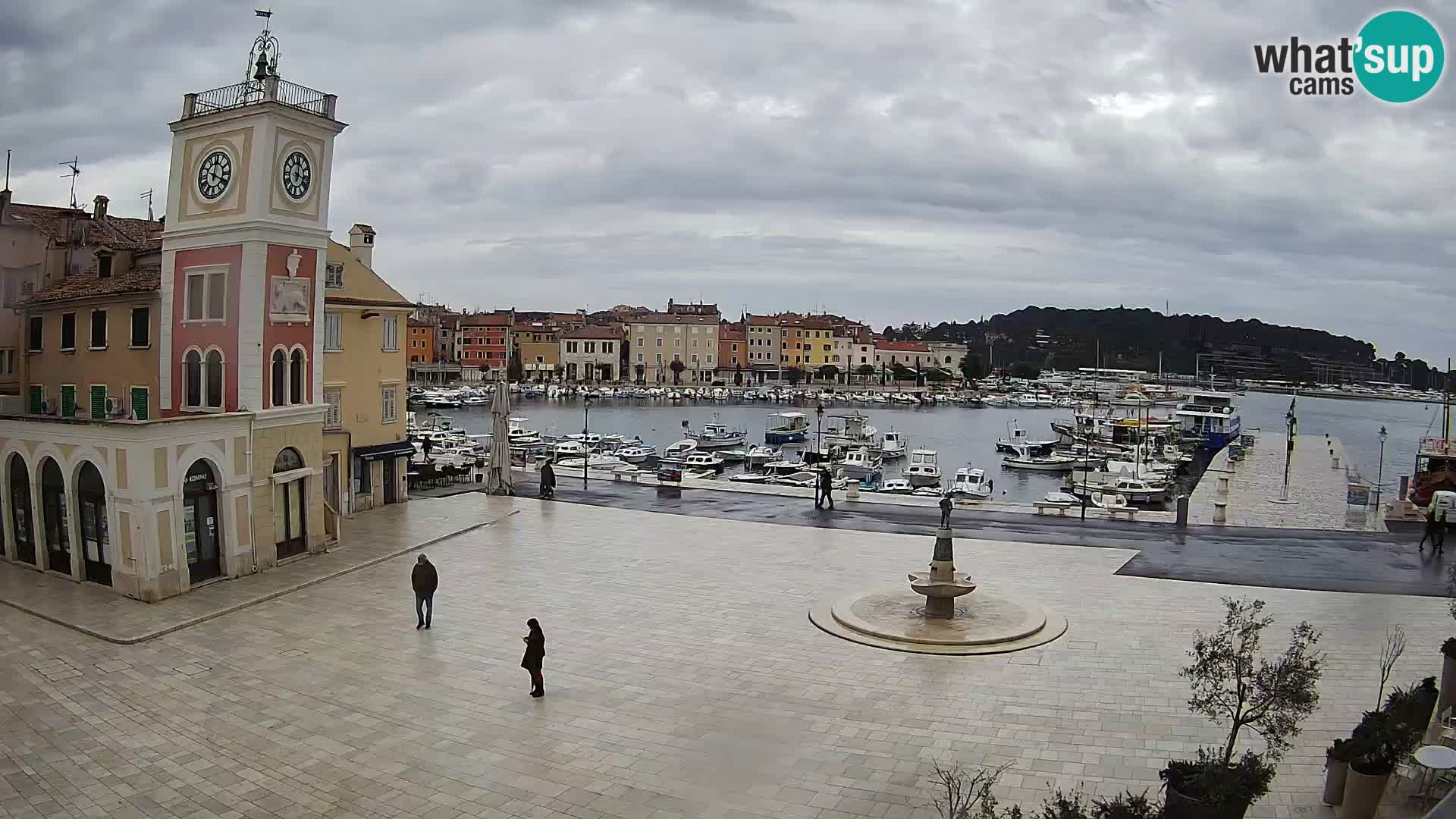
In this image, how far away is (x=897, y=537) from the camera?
22.0m

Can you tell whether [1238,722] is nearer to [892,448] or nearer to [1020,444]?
[892,448]

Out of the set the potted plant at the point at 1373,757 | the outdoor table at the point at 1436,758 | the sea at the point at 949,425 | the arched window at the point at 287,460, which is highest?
the arched window at the point at 287,460

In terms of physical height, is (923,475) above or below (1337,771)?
below

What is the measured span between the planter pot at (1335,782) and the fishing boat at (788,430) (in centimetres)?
6651

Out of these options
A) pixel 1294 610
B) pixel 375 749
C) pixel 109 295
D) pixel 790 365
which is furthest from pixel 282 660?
pixel 790 365

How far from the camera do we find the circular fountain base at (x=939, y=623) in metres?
13.6

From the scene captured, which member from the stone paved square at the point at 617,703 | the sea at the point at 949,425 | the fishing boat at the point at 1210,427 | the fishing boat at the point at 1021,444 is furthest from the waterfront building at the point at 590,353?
the stone paved square at the point at 617,703

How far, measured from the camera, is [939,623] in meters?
14.5

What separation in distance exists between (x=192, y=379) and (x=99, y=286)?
463 cm

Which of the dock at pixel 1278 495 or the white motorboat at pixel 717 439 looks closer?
the dock at pixel 1278 495

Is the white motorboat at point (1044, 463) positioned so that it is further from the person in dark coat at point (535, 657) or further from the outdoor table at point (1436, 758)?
the outdoor table at point (1436, 758)

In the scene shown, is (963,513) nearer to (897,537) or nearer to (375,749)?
(897,537)

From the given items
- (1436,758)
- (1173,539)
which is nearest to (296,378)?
(1436,758)

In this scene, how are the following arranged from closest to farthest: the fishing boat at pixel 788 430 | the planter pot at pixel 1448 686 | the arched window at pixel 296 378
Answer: the planter pot at pixel 1448 686 < the arched window at pixel 296 378 < the fishing boat at pixel 788 430
